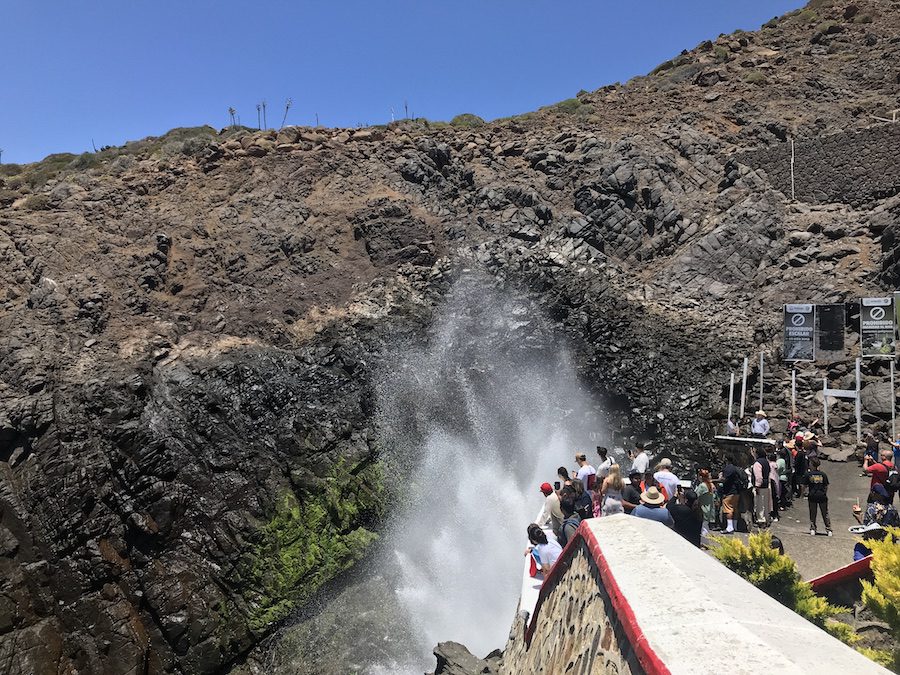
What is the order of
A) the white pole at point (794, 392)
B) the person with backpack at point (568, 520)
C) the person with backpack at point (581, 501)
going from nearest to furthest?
the person with backpack at point (568, 520) → the person with backpack at point (581, 501) → the white pole at point (794, 392)

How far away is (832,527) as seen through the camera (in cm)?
1216

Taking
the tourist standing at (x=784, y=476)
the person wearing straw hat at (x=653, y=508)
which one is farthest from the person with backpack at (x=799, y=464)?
the person wearing straw hat at (x=653, y=508)

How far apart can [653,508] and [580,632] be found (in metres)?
3.30

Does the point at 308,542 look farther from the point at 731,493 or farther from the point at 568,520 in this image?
the point at 731,493

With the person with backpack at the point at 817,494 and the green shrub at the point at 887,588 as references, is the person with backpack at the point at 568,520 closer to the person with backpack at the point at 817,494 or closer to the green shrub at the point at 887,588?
the green shrub at the point at 887,588

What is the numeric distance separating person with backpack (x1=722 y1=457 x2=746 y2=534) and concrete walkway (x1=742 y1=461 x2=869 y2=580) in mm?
953

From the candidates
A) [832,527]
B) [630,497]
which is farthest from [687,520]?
[832,527]

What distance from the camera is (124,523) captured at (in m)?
17.5

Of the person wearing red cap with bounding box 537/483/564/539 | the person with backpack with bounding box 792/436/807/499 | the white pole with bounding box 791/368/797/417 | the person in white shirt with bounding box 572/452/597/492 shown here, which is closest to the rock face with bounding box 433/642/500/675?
the person wearing red cap with bounding box 537/483/564/539

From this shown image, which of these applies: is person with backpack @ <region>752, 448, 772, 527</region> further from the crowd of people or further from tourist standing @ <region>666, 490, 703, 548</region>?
tourist standing @ <region>666, 490, 703, 548</region>

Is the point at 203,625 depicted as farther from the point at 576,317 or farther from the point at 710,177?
the point at 710,177

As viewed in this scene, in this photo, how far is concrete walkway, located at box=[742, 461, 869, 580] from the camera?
33.2 feet

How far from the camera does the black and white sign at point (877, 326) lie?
710 inches

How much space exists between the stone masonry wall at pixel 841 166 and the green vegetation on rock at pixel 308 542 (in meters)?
23.1
